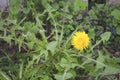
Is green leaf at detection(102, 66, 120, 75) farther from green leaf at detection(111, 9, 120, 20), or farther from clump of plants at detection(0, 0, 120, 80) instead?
green leaf at detection(111, 9, 120, 20)

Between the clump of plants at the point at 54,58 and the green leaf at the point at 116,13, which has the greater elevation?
the green leaf at the point at 116,13

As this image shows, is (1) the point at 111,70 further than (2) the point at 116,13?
No

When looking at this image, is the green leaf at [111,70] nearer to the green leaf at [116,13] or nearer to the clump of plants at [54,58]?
the clump of plants at [54,58]

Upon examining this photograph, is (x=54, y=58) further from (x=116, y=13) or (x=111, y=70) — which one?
(x=116, y=13)

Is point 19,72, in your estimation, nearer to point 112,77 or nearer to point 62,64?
point 62,64

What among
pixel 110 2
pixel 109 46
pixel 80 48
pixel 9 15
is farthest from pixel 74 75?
pixel 110 2

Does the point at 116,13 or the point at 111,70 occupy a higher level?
the point at 116,13

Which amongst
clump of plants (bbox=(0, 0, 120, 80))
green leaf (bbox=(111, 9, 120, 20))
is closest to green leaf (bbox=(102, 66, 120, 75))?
clump of plants (bbox=(0, 0, 120, 80))

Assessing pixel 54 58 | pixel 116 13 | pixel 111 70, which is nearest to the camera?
pixel 111 70

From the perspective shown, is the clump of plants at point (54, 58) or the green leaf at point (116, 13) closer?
the clump of plants at point (54, 58)

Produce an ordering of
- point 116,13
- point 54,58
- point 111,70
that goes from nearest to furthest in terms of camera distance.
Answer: point 111,70 < point 54,58 < point 116,13

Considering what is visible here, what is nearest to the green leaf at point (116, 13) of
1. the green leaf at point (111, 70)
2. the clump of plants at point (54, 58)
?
the clump of plants at point (54, 58)

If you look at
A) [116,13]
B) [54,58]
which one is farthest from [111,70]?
[116,13]

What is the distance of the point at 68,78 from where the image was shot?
2352mm
